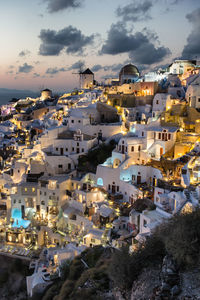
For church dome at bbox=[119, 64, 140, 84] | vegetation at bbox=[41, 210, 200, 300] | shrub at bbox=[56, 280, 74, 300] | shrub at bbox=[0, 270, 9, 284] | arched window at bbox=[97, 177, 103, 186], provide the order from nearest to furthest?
1. vegetation at bbox=[41, 210, 200, 300]
2. shrub at bbox=[56, 280, 74, 300]
3. shrub at bbox=[0, 270, 9, 284]
4. arched window at bbox=[97, 177, 103, 186]
5. church dome at bbox=[119, 64, 140, 84]

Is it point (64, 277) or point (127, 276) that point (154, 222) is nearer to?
point (64, 277)

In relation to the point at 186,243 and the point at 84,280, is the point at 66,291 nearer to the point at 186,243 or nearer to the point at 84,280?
the point at 84,280

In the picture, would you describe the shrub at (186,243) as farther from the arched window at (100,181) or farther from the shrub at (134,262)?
the arched window at (100,181)

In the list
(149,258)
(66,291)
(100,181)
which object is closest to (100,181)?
A: (100,181)

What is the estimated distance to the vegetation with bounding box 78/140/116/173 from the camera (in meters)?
28.3

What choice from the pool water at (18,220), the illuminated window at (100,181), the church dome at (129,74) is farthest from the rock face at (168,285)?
the church dome at (129,74)

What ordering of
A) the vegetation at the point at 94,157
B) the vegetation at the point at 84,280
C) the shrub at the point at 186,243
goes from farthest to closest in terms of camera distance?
the vegetation at the point at 94,157, the vegetation at the point at 84,280, the shrub at the point at 186,243

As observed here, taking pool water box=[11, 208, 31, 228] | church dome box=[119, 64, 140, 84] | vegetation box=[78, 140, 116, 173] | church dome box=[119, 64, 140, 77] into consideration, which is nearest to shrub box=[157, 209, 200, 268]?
vegetation box=[78, 140, 116, 173]

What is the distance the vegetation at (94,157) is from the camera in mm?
28309

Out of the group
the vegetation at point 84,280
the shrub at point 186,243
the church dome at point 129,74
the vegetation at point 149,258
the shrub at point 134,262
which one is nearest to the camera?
the shrub at point 186,243

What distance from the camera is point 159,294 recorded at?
754 cm

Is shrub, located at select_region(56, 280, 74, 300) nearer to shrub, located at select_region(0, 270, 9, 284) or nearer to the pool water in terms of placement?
shrub, located at select_region(0, 270, 9, 284)

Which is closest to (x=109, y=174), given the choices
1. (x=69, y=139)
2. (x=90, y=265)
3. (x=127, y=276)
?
(x=69, y=139)

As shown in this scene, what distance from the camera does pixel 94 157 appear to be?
2914 centimetres
